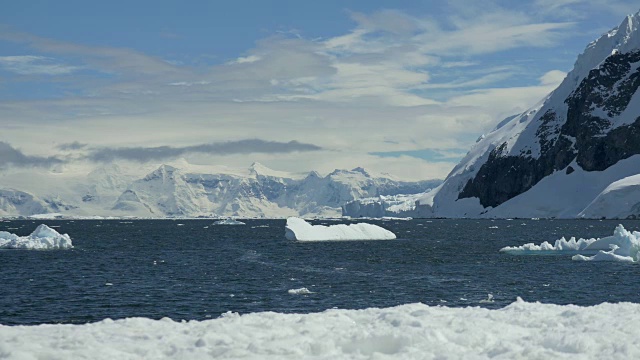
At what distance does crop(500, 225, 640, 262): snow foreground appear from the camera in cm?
6450

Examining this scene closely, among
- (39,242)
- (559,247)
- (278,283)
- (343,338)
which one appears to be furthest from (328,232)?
(343,338)

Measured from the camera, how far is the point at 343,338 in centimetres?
2120

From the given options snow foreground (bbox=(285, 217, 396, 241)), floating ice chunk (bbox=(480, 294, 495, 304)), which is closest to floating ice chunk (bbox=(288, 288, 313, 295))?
floating ice chunk (bbox=(480, 294, 495, 304))

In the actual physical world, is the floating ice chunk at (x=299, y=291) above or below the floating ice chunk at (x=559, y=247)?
below

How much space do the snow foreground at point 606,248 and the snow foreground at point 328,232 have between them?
103ft

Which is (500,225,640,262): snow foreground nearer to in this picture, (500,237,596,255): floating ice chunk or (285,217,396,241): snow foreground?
(500,237,596,255): floating ice chunk

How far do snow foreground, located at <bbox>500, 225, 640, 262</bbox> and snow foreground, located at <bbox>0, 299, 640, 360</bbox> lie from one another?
141 feet

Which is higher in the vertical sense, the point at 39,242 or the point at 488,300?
the point at 39,242

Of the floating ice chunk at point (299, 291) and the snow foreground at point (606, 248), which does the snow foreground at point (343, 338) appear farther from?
the snow foreground at point (606, 248)

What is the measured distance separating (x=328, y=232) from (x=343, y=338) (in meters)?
85.1

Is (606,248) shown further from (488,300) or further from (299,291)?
(299,291)

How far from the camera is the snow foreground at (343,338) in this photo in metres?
20.0

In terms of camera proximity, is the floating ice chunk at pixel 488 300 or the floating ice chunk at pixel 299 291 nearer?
the floating ice chunk at pixel 488 300

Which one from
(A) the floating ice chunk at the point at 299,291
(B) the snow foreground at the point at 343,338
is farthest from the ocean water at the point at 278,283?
(B) the snow foreground at the point at 343,338
